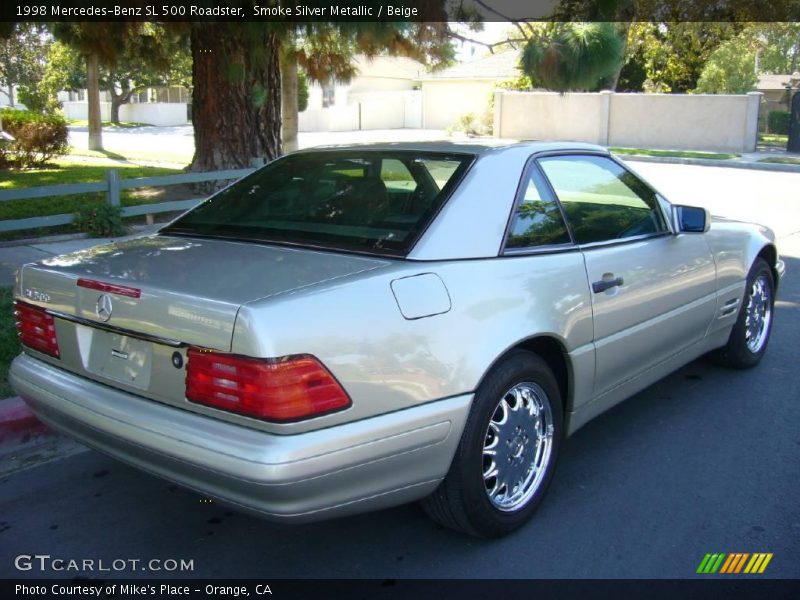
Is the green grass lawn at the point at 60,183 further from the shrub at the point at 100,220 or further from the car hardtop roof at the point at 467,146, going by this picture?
the car hardtop roof at the point at 467,146

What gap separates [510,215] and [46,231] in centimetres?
806

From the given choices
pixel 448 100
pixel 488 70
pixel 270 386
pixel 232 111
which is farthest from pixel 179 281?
pixel 448 100

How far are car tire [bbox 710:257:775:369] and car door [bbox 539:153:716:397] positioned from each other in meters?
0.71

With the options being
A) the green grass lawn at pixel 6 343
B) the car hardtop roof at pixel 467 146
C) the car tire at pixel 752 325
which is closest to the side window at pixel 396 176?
the car hardtop roof at pixel 467 146

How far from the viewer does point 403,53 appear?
1009 centimetres

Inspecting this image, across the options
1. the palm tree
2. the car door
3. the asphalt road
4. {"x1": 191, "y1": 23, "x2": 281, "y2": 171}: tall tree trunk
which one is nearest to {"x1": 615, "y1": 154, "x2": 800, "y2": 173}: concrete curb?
{"x1": 191, "y1": 23, "x2": 281, "y2": 171}: tall tree trunk

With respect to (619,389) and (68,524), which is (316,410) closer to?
(68,524)

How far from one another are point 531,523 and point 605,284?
1.15m

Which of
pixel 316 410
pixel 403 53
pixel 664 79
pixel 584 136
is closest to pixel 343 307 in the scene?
pixel 316 410

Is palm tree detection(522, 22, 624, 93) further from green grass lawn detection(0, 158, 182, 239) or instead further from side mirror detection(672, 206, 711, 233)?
green grass lawn detection(0, 158, 182, 239)

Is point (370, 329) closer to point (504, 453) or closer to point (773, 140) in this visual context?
point (504, 453)

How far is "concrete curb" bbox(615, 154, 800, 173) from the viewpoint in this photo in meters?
22.4

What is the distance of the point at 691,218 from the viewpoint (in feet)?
15.0

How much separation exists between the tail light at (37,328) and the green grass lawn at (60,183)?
6.74 metres
